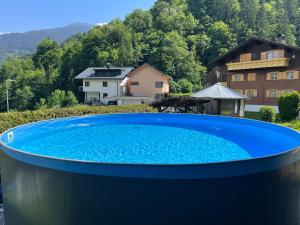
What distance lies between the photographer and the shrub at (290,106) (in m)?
23.0

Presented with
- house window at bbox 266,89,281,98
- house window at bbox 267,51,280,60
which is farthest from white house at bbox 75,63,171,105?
house window at bbox 267,51,280,60

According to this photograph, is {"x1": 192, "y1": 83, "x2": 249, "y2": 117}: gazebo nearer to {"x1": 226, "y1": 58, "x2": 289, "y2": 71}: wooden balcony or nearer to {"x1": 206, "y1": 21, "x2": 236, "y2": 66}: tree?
{"x1": 226, "y1": 58, "x2": 289, "y2": 71}: wooden balcony

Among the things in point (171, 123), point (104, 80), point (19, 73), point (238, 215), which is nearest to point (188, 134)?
point (171, 123)

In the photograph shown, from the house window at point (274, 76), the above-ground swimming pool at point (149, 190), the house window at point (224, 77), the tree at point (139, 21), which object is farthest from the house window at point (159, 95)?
the above-ground swimming pool at point (149, 190)

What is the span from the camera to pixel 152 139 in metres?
13.7

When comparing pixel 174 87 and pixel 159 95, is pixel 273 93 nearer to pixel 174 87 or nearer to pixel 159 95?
pixel 159 95

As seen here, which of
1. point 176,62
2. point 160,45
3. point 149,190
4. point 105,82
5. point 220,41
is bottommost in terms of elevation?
point 149,190

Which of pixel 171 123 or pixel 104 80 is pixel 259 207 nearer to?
pixel 171 123

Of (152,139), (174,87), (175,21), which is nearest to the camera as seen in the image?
(152,139)

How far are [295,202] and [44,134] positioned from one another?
11.0 metres

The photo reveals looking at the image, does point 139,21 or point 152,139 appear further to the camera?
point 139,21

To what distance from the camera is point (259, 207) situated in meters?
5.39

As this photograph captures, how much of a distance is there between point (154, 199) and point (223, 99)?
21673mm

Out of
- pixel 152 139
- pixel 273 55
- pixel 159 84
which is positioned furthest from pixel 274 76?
pixel 152 139
